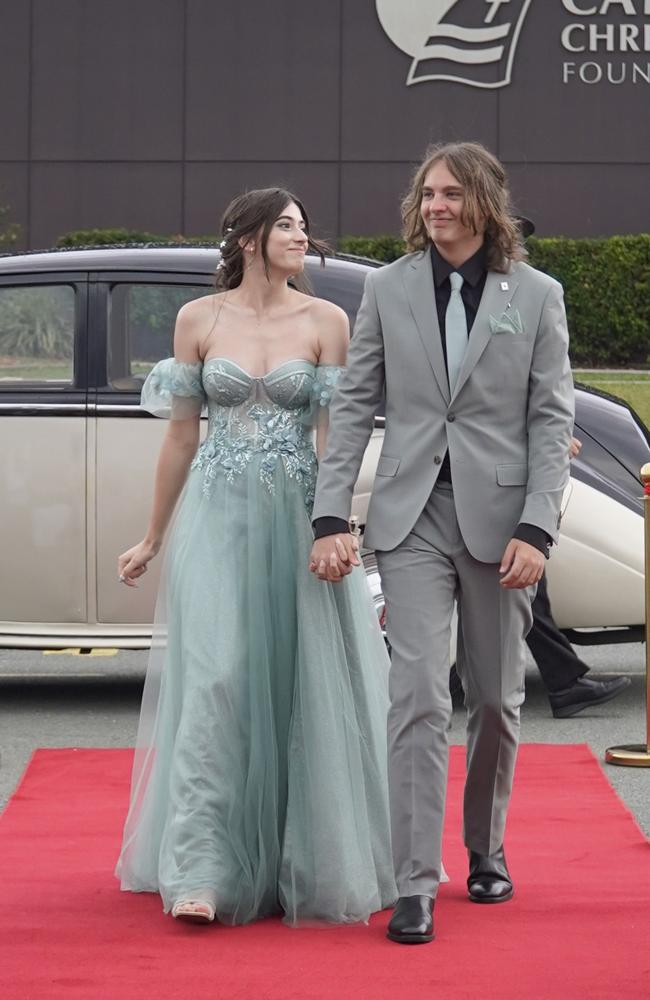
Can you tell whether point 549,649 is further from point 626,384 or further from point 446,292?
point 626,384

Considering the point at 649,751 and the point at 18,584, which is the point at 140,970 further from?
the point at 18,584

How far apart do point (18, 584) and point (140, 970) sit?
4.02 meters

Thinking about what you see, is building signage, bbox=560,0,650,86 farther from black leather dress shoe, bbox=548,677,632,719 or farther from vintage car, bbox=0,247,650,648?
black leather dress shoe, bbox=548,677,632,719

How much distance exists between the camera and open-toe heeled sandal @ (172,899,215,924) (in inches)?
184

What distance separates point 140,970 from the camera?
173 inches

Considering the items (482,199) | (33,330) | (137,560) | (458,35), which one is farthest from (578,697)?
(458,35)

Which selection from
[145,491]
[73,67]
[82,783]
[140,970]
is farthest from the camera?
[73,67]

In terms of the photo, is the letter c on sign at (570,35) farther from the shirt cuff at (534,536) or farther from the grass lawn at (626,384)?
the shirt cuff at (534,536)

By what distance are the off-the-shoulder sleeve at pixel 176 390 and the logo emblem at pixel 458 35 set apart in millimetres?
20907

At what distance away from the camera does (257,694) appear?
4992mm

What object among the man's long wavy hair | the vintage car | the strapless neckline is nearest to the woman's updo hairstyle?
the strapless neckline

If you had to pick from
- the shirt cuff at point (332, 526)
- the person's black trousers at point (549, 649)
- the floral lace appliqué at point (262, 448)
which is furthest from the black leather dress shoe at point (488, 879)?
the person's black trousers at point (549, 649)

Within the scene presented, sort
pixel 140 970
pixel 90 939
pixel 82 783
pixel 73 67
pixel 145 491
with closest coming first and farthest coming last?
pixel 140 970, pixel 90 939, pixel 82 783, pixel 145 491, pixel 73 67

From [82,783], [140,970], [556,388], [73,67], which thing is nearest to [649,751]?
[82,783]
